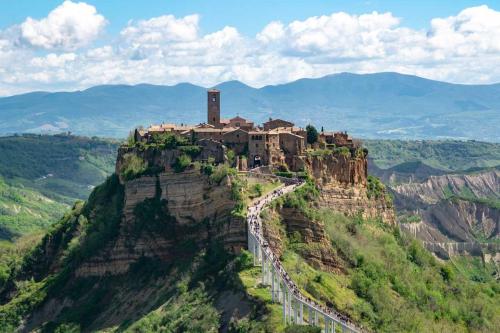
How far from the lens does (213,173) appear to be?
3157 inches

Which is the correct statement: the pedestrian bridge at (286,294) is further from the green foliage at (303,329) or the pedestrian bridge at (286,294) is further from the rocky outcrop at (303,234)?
the rocky outcrop at (303,234)

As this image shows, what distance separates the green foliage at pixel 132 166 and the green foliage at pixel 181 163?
379 cm

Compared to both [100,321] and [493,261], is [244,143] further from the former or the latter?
[493,261]

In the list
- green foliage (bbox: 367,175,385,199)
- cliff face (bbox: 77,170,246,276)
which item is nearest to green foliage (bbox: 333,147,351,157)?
green foliage (bbox: 367,175,385,199)

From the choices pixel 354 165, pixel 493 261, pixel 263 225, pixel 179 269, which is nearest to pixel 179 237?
pixel 179 269

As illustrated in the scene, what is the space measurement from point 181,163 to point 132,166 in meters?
7.09

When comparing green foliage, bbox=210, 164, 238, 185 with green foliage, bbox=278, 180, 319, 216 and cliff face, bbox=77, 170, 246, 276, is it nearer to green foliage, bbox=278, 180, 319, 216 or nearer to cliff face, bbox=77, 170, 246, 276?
cliff face, bbox=77, 170, 246, 276

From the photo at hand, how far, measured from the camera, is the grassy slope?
6831cm

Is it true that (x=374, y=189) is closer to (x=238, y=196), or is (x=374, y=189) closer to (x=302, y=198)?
(x=302, y=198)

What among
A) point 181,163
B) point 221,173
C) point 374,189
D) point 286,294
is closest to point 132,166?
point 181,163

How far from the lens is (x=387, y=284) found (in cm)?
7669

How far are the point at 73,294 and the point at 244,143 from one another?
2057cm

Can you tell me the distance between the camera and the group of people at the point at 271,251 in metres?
58.7

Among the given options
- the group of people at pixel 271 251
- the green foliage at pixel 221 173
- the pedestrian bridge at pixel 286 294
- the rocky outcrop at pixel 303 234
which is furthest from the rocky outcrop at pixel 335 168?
the pedestrian bridge at pixel 286 294
